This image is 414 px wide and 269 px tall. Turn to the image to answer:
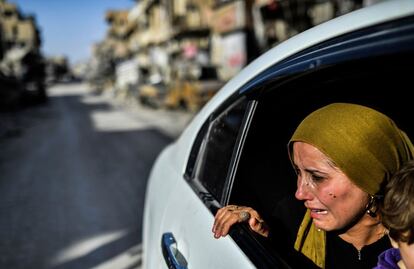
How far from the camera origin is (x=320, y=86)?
173 cm

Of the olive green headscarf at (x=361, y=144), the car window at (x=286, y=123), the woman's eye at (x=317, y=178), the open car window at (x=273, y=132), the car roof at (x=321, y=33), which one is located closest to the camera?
the car roof at (x=321, y=33)

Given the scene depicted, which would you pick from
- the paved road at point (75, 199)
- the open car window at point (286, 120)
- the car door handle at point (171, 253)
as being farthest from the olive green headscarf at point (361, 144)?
the paved road at point (75, 199)

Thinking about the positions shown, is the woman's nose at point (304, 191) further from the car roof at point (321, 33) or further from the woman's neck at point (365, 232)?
the car roof at point (321, 33)

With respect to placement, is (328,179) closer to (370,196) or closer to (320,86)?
(370,196)

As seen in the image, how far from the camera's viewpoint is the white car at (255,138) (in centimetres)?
126

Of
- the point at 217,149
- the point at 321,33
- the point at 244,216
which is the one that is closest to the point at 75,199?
the point at 217,149

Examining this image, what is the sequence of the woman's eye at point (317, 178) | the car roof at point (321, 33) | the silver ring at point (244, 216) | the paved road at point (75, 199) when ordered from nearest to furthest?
1. the car roof at point (321, 33)
2. the woman's eye at point (317, 178)
3. the silver ring at point (244, 216)
4. the paved road at point (75, 199)

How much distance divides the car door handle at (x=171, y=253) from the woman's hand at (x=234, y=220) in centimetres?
19

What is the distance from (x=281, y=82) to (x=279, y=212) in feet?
1.88

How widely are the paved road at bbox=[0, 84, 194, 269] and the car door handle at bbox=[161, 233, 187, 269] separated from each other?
210 centimetres

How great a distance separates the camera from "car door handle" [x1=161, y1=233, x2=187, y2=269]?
4.79 feet

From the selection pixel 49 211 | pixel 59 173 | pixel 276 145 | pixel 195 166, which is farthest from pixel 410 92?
pixel 59 173

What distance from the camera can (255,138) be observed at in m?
1.78

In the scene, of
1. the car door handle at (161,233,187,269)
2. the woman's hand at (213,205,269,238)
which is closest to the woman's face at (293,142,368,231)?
the woman's hand at (213,205,269,238)
